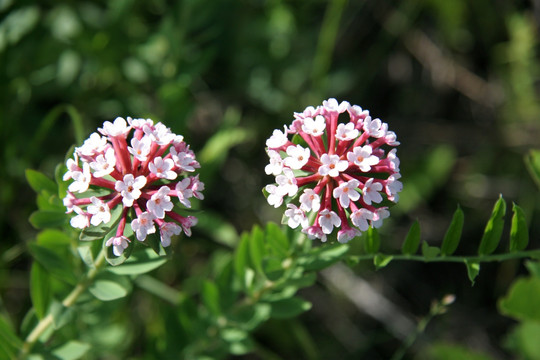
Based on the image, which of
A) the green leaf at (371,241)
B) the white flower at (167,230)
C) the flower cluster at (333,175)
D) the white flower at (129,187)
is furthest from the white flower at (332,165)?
the white flower at (129,187)

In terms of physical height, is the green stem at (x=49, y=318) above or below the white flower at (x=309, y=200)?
below

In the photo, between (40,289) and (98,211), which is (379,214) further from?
(40,289)

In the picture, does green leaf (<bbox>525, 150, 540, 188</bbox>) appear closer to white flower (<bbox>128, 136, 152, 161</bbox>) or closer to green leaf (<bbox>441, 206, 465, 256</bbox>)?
green leaf (<bbox>441, 206, 465, 256</bbox>)

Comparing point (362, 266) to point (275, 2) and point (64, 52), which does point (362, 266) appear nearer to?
point (275, 2)

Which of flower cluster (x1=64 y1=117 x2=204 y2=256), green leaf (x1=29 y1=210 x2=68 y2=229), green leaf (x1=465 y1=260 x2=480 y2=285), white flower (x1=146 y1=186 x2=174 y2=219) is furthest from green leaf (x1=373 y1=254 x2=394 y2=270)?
green leaf (x1=29 y1=210 x2=68 y2=229)

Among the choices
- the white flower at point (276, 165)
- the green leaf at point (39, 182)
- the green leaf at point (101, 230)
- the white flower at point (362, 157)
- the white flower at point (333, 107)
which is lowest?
the green leaf at point (39, 182)

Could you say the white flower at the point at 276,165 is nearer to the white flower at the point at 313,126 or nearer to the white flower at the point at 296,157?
the white flower at the point at 296,157

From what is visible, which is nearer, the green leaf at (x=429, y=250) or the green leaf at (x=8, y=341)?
the green leaf at (x=429, y=250)
